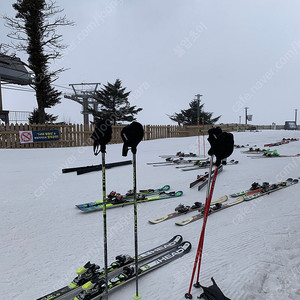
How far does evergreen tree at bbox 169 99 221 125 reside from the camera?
42688mm

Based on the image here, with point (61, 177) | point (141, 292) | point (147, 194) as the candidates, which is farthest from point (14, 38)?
point (141, 292)

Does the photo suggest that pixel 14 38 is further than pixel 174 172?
Yes

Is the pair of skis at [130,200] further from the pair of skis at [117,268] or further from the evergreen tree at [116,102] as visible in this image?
the evergreen tree at [116,102]

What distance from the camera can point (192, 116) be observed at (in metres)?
42.8

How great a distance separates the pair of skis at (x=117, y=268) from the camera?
2.23 metres

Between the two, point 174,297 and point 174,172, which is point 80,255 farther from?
point 174,172

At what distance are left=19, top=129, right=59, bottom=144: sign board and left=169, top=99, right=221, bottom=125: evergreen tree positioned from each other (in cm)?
2856

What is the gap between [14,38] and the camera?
767 inches

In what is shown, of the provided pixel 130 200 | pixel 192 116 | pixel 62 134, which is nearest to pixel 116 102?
pixel 192 116

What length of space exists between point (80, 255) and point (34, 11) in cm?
2255

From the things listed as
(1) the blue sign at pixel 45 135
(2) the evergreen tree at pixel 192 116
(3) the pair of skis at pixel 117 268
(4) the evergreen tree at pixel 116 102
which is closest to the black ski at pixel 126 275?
(3) the pair of skis at pixel 117 268

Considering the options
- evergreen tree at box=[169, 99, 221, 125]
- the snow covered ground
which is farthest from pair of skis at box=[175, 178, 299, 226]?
evergreen tree at box=[169, 99, 221, 125]

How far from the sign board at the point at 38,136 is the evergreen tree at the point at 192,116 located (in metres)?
28.6

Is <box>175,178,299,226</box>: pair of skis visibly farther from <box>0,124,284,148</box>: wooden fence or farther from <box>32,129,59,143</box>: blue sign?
<box>32,129,59,143</box>: blue sign
